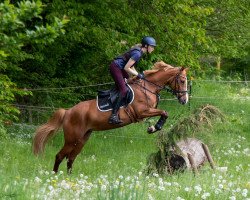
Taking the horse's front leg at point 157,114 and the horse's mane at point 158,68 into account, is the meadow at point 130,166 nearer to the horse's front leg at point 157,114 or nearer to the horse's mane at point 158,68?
the horse's front leg at point 157,114

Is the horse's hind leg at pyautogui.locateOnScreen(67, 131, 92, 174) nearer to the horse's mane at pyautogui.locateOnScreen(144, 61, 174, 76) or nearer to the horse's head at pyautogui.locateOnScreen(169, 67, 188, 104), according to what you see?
the horse's mane at pyautogui.locateOnScreen(144, 61, 174, 76)

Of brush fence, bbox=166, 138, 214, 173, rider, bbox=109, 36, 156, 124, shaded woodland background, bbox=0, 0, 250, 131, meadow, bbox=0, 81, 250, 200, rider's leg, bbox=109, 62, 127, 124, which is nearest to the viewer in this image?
meadow, bbox=0, 81, 250, 200

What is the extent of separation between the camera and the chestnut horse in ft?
43.8

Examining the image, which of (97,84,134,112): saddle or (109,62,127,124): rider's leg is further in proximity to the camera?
(97,84,134,112): saddle

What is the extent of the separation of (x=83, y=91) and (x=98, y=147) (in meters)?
3.61

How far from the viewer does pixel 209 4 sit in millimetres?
20703

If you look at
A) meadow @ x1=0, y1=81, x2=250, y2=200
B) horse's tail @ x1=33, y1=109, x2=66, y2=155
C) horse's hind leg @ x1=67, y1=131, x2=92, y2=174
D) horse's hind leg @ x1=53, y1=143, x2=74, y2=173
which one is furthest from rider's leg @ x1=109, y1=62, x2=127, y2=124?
horse's tail @ x1=33, y1=109, x2=66, y2=155

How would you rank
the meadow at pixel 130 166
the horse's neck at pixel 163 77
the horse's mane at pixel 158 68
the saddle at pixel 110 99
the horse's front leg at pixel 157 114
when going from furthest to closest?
the horse's mane at pixel 158 68
the horse's neck at pixel 163 77
the saddle at pixel 110 99
the horse's front leg at pixel 157 114
the meadow at pixel 130 166

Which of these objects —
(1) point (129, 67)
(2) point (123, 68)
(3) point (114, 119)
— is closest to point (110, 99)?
(3) point (114, 119)

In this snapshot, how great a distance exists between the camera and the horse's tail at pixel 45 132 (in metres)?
13.4

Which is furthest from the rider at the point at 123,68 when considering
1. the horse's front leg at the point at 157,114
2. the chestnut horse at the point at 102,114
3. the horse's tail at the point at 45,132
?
the horse's tail at the point at 45,132

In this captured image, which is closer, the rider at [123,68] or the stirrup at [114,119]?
the rider at [123,68]

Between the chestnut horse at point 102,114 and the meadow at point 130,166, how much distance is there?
0.44m

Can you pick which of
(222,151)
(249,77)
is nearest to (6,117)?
(222,151)
